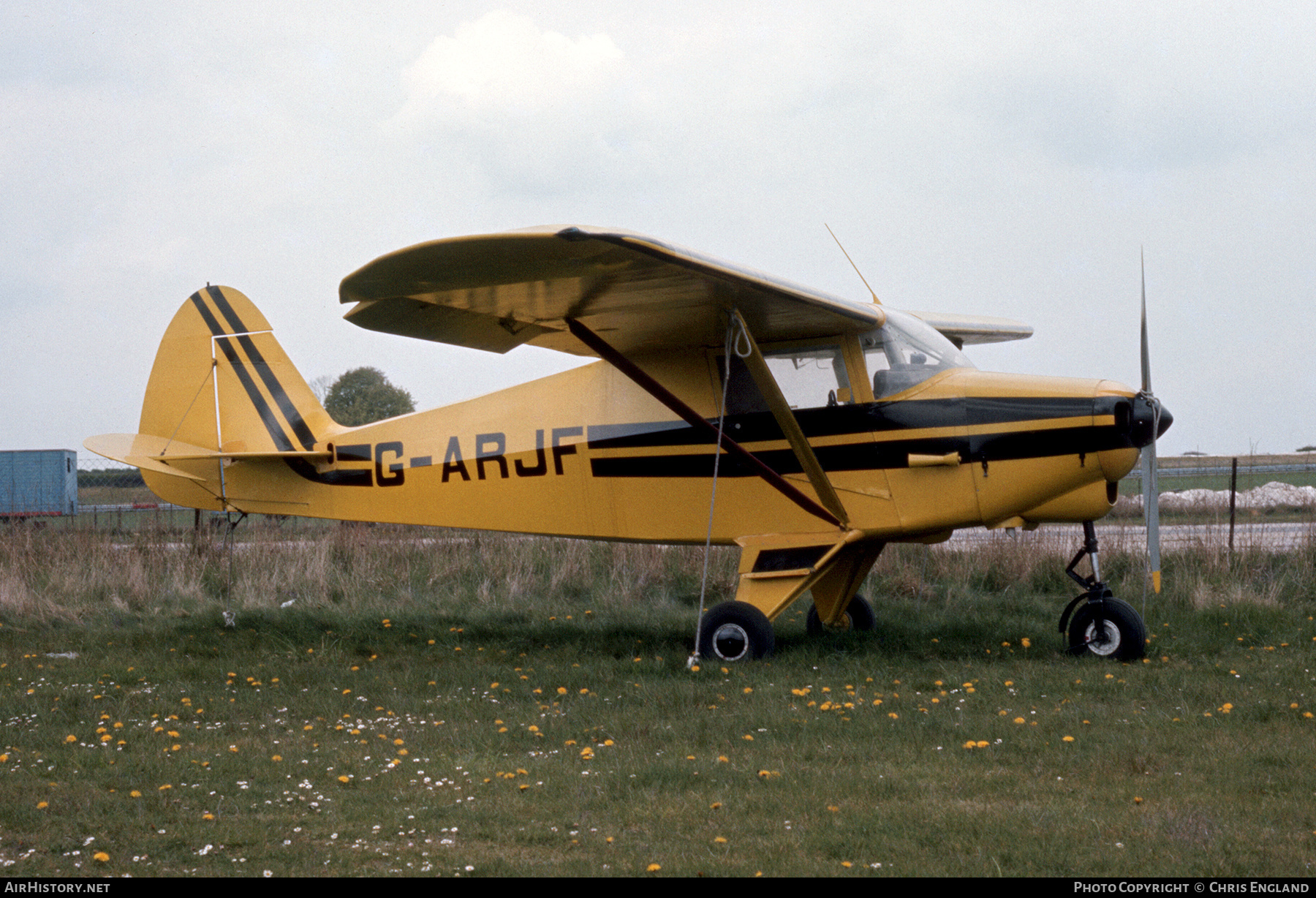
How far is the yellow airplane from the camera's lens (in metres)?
7.04

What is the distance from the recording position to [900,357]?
7.78 meters

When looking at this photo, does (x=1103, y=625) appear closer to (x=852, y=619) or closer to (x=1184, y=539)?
(x=852, y=619)

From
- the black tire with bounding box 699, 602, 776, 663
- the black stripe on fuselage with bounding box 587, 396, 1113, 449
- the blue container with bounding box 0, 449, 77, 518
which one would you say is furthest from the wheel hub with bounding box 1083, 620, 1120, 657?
the blue container with bounding box 0, 449, 77, 518

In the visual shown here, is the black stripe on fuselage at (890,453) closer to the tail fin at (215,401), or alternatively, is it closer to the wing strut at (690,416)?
the wing strut at (690,416)

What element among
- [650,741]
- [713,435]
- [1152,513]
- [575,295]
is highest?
[575,295]

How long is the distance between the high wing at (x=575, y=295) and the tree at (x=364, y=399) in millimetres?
33990

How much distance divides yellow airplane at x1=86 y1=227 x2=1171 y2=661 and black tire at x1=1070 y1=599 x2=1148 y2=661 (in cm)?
2

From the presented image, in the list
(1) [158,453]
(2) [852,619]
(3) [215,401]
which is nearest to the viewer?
(2) [852,619]

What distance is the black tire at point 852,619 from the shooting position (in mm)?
8969

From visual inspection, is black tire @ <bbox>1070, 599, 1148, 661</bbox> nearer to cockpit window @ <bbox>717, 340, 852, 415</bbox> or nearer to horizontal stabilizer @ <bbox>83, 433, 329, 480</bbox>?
cockpit window @ <bbox>717, 340, 852, 415</bbox>

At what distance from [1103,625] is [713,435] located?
3.19 m

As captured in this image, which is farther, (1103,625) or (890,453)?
(890,453)

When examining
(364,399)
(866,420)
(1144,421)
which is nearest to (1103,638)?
(1144,421)

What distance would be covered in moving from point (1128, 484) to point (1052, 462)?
31.1m
